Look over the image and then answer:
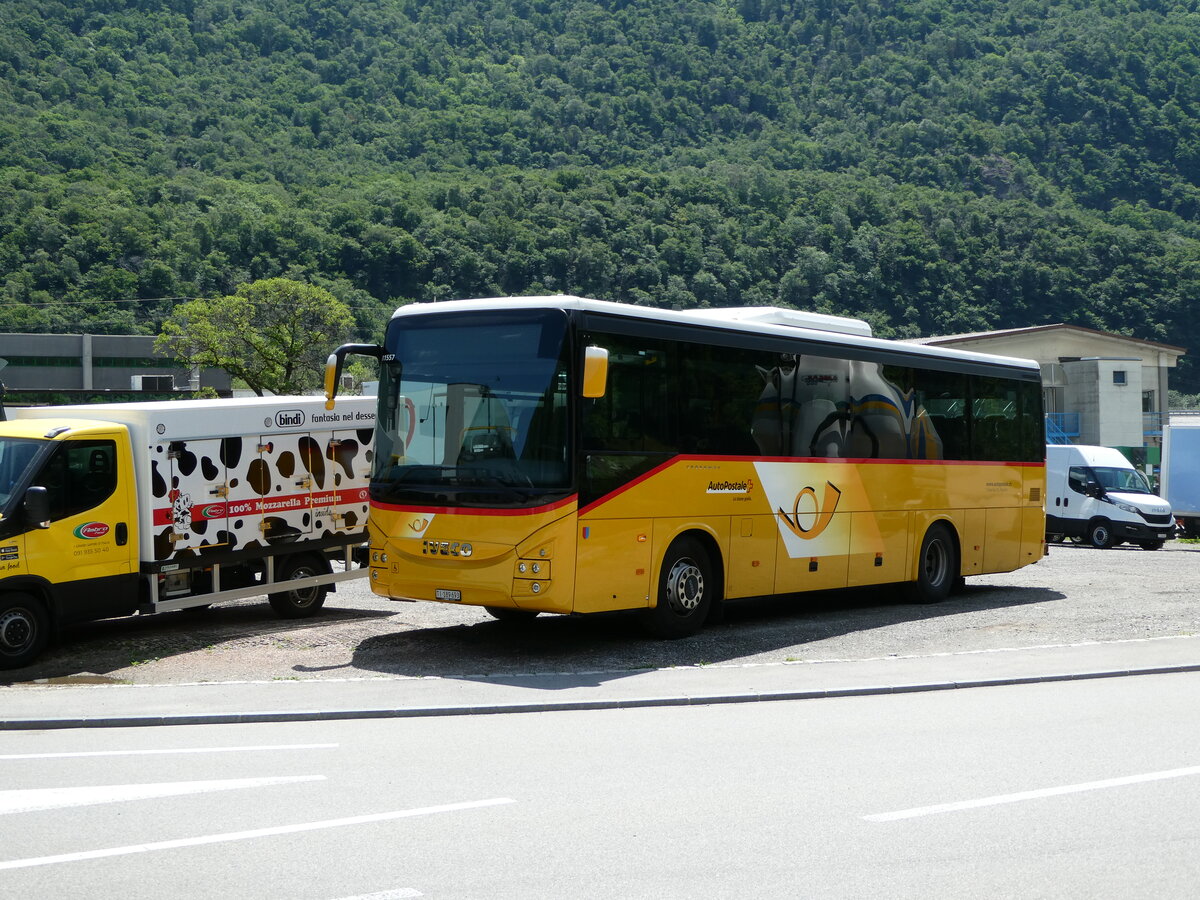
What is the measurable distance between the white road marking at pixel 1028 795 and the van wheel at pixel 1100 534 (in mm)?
28150

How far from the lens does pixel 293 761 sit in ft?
29.1

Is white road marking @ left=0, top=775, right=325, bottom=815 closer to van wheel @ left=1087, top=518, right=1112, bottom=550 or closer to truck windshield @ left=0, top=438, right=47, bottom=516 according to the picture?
truck windshield @ left=0, top=438, right=47, bottom=516

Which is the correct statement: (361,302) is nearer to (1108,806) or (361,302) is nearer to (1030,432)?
(1030,432)

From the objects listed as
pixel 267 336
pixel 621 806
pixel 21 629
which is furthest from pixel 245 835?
pixel 267 336

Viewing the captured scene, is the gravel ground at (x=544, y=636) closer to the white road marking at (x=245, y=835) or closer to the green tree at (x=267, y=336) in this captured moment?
the white road marking at (x=245, y=835)

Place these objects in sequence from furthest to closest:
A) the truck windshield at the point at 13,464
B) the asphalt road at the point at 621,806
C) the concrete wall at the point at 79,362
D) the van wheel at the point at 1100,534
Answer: the concrete wall at the point at 79,362
the van wheel at the point at 1100,534
the truck windshield at the point at 13,464
the asphalt road at the point at 621,806

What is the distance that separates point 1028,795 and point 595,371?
19.5ft

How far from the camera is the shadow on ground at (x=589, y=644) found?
42.4 feet

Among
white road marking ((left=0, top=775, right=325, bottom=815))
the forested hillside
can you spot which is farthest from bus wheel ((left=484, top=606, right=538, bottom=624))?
the forested hillside

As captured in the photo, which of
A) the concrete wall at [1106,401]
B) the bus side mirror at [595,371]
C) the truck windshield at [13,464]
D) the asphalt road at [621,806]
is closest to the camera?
the asphalt road at [621,806]

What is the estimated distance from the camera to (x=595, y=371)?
12.4m

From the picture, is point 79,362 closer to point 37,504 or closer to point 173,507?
point 173,507

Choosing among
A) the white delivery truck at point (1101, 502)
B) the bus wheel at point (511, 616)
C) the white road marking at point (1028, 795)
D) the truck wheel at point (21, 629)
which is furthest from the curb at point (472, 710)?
the white delivery truck at point (1101, 502)

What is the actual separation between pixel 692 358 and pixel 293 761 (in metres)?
7.01
